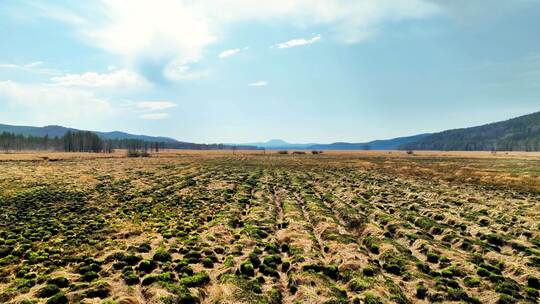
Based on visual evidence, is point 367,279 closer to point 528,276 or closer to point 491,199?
point 528,276

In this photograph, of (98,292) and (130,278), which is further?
(130,278)

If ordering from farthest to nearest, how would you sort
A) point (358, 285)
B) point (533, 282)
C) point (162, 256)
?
1. point (162, 256)
2. point (533, 282)
3. point (358, 285)

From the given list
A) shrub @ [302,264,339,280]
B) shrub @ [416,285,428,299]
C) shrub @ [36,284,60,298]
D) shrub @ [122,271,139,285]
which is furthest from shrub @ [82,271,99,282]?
shrub @ [416,285,428,299]

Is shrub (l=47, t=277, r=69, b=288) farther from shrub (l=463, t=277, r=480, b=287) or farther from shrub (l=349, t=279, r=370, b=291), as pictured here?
shrub (l=463, t=277, r=480, b=287)

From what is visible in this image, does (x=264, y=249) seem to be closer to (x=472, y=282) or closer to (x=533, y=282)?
(x=472, y=282)

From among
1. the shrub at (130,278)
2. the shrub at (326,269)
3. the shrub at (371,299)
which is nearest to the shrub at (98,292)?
the shrub at (130,278)

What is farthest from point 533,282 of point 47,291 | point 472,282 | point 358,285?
point 47,291

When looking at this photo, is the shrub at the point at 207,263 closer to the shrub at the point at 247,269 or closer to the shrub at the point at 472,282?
the shrub at the point at 247,269

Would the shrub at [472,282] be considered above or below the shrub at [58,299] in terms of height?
below

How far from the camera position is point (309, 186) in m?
49.6

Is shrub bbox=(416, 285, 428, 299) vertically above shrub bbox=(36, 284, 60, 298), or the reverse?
shrub bbox=(36, 284, 60, 298)

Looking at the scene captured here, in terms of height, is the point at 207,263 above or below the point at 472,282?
above

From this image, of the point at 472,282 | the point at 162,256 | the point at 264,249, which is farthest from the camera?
the point at 264,249

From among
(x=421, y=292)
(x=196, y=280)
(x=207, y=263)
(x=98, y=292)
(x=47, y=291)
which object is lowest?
(x=421, y=292)
